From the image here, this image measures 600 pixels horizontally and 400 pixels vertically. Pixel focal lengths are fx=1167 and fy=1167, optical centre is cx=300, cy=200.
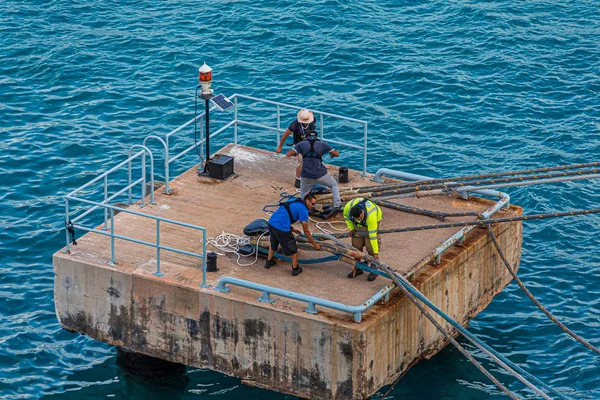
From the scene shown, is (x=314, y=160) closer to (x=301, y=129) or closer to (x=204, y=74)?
(x=301, y=129)

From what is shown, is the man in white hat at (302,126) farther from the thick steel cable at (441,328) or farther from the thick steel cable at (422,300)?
the thick steel cable at (422,300)

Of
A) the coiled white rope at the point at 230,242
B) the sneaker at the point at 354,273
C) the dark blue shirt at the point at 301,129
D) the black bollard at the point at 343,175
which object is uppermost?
the dark blue shirt at the point at 301,129

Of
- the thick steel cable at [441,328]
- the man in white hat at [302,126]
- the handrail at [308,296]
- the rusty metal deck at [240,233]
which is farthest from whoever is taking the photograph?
the man in white hat at [302,126]

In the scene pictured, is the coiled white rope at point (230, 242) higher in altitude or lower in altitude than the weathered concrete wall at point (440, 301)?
higher

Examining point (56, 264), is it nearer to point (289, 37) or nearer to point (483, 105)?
point (483, 105)

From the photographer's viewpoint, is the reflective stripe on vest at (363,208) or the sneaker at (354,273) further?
the sneaker at (354,273)

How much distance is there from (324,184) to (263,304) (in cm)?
387

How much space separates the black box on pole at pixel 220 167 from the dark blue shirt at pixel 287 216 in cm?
425

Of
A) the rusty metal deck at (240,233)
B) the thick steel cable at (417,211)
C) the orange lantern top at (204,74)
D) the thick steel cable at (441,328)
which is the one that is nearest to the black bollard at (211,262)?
the rusty metal deck at (240,233)

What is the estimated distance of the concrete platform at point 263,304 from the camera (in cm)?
1995

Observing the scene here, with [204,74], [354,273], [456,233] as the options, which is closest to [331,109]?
[204,74]

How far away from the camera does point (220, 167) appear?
82.2 ft

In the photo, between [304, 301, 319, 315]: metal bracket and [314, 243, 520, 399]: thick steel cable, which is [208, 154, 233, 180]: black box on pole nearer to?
[314, 243, 520, 399]: thick steel cable

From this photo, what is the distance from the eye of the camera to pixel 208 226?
A: 2311 cm
